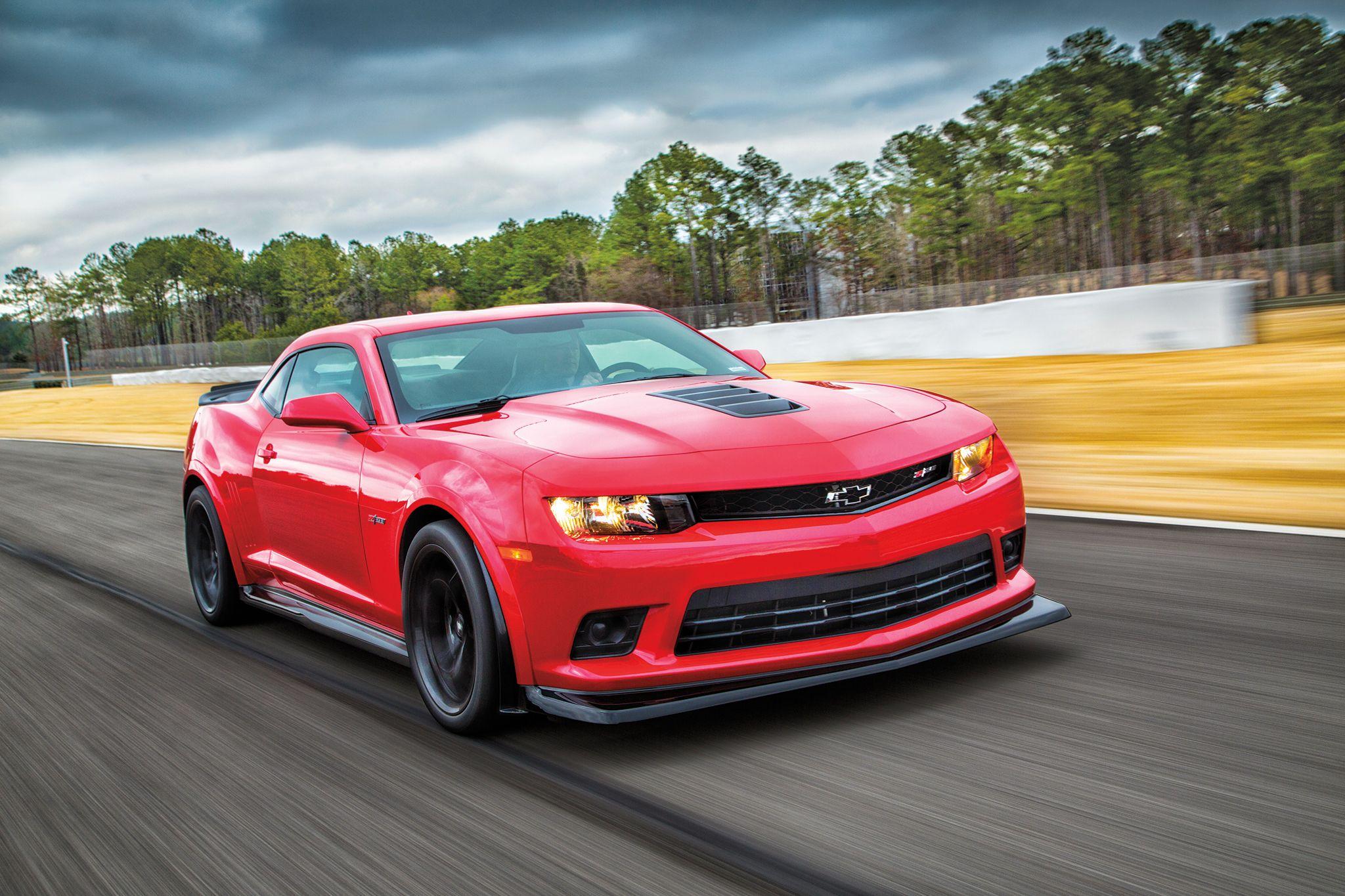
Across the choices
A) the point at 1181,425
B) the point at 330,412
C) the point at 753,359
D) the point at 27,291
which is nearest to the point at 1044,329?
the point at 1181,425

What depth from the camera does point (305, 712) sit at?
4.19 m

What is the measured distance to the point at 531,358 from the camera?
15.4 ft

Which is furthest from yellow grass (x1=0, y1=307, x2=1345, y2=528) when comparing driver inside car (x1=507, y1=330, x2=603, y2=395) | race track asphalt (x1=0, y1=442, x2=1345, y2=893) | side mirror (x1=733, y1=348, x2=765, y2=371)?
driver inside car (x1=507, y1=330, x2=603, y2=395)

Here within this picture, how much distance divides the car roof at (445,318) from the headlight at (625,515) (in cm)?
160

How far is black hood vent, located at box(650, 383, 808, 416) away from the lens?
3746mm

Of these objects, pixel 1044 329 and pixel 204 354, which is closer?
pixel 1044 329

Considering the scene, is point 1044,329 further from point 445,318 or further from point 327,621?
point 327,621

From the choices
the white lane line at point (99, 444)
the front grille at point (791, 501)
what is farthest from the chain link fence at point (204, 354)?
the front grille at point (791, 501)

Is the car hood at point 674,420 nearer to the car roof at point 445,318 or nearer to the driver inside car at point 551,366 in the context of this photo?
the driver inside car at point 551,366

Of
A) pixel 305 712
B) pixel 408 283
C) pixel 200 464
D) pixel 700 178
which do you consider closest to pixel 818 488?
pixel 305 712

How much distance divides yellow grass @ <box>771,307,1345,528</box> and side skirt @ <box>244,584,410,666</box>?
445cm

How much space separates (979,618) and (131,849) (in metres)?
2.42

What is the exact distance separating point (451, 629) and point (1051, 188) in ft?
261

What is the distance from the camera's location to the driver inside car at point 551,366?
14.9ft
